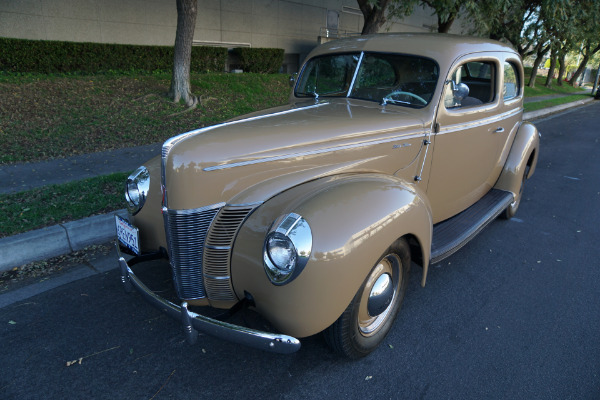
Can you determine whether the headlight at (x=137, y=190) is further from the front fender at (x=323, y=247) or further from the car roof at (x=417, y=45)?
the car roof at (x=417, y=45)

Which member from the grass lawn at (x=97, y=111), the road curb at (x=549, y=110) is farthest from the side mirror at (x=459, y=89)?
the road curb at (x=549, y=110)

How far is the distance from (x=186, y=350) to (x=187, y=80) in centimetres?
721

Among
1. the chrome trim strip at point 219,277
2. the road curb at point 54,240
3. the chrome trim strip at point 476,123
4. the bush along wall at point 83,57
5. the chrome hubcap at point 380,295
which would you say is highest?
the bush along wall at point 83,57

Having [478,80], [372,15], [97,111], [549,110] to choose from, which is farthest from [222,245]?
[549,110]

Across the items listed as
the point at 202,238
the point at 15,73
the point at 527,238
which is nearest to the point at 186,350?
the point at 202,238

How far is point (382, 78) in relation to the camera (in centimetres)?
348

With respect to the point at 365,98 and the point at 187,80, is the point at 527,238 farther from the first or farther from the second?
the point at 187,80

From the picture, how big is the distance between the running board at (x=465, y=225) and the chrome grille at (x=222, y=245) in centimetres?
142

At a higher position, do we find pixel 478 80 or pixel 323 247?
pixel 478 80

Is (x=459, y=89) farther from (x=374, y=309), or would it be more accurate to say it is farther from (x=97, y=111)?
(x=97, y=111)

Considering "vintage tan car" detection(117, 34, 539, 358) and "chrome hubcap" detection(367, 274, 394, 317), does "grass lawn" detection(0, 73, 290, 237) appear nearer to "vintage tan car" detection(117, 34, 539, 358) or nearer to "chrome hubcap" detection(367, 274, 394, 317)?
"vintage tan car" detection(117, 34, 539, 358)

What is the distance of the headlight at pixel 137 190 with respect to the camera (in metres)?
2.72

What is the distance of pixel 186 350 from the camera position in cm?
254

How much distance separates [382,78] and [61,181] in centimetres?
400
